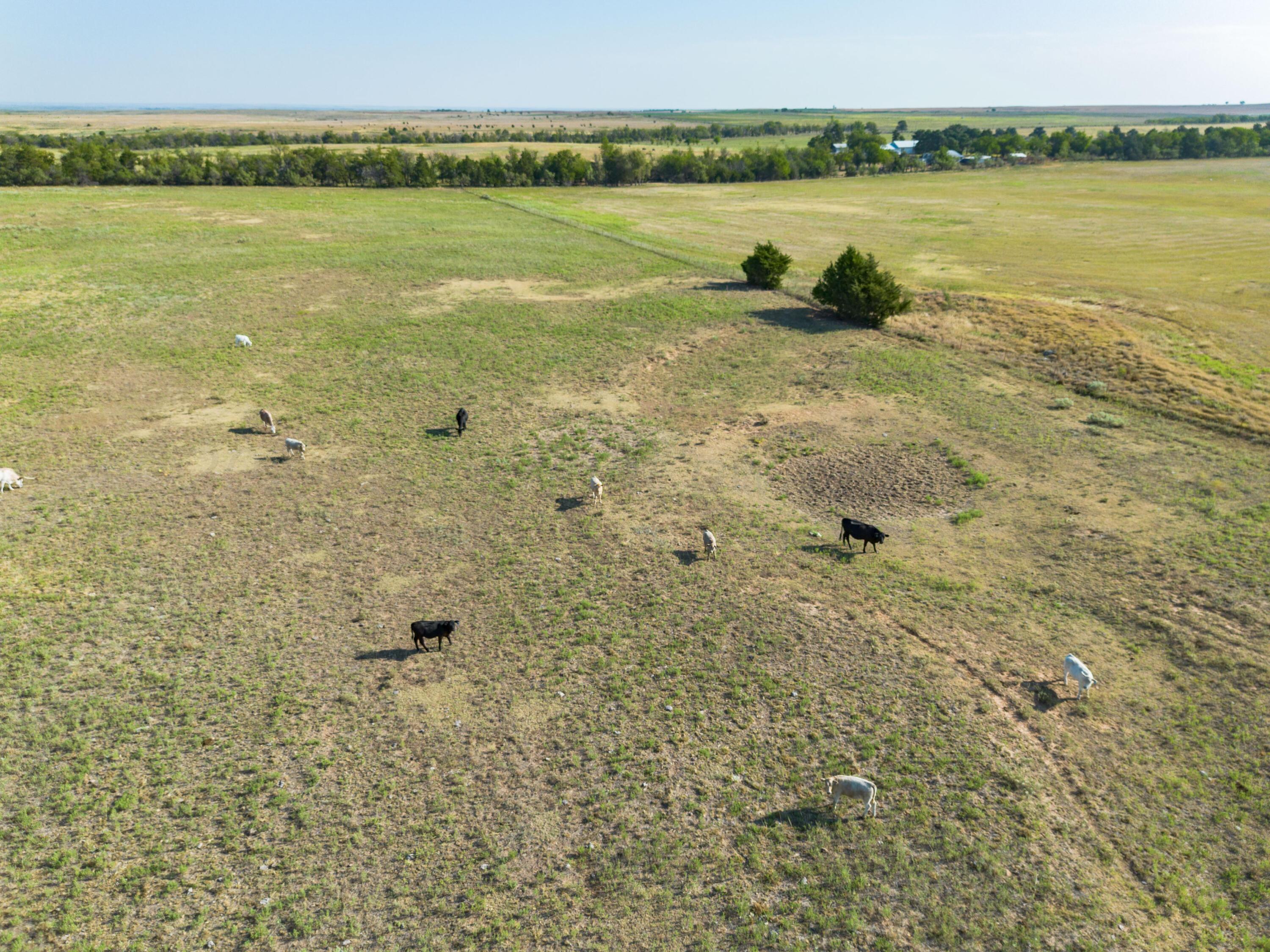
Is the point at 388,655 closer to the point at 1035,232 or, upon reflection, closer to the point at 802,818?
the point at 802,818

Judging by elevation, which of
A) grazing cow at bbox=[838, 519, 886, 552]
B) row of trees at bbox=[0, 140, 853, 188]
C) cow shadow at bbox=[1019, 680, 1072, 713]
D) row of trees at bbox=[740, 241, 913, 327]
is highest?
row of trees at bbox=[0, 140, 853, 188]

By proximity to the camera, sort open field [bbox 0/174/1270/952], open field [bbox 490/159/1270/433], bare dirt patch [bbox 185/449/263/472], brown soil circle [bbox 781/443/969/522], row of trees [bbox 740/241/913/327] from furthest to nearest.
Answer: row of trees [bbox 740/241/913/327] → open field [bbox 490/159/1270/433] → bare dirt patch [bbox 185/449/263/472] → brown soil circle [bbox 781/443/969/522] → open field [bbox 0/174/1270/952]

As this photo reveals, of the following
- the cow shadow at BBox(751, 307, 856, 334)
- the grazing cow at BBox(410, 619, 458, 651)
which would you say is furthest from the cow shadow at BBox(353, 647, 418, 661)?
the cow shadow at BBox(751, 307, 856, 334)

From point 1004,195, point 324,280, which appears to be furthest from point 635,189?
point 324,280

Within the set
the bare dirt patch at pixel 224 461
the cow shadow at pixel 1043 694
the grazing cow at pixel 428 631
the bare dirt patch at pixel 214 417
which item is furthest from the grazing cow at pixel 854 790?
the bare dirt patch at pixel 214 417

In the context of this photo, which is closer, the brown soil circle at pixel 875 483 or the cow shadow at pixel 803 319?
the brown soil circle at pixel 875 483

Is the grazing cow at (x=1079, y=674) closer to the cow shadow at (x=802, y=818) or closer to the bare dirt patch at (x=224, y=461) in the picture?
the cow shadow at (x=802, y=818)

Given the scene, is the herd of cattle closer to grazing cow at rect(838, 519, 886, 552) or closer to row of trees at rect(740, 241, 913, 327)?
grazing cow at rect(838, 519, 886, 552)

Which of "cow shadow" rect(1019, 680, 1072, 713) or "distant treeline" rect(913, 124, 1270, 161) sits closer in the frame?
"cow shadow" rect(1019, 680, 1072, 713)
